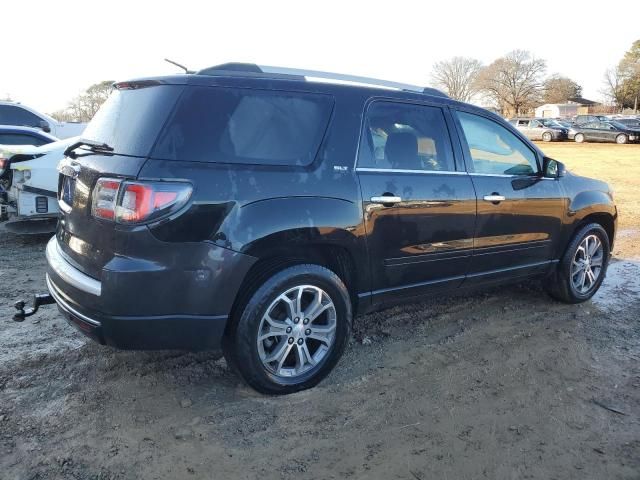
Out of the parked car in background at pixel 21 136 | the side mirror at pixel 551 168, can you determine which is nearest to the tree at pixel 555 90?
the parked car in background at pixel 21 136

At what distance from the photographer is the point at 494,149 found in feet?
14.5

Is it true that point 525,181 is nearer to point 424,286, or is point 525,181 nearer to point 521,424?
point 424,286

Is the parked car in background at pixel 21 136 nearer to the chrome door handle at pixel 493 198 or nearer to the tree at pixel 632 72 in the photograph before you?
the chrome door handle at pixel 493 198

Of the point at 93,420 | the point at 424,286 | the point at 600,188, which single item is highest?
the point at 600,188

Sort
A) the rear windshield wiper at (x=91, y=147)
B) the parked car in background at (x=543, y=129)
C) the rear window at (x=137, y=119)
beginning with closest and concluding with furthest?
the rear window at (x=137, y=119) < the rear windshield wiper at (x=91, y=147) < the parked car in background at (x=543, y=129)

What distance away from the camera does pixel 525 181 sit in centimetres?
452

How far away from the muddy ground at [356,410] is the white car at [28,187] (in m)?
2.19

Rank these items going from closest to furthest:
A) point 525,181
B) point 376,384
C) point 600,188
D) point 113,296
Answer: point 113,296 → point 376,384 → point 525,181 → point 600,188

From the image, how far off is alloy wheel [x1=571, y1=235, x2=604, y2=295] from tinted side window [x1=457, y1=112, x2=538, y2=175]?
1037 millimetres

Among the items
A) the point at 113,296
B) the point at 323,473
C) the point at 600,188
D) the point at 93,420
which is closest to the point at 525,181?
the point at 600,188

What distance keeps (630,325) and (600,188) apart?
1356mm

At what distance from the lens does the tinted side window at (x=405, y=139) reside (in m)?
3.60

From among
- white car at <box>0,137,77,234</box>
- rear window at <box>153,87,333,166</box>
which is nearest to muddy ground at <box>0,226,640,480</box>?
rear window at <box>153,87,333,166</box>

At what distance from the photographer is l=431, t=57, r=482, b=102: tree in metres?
85.4
